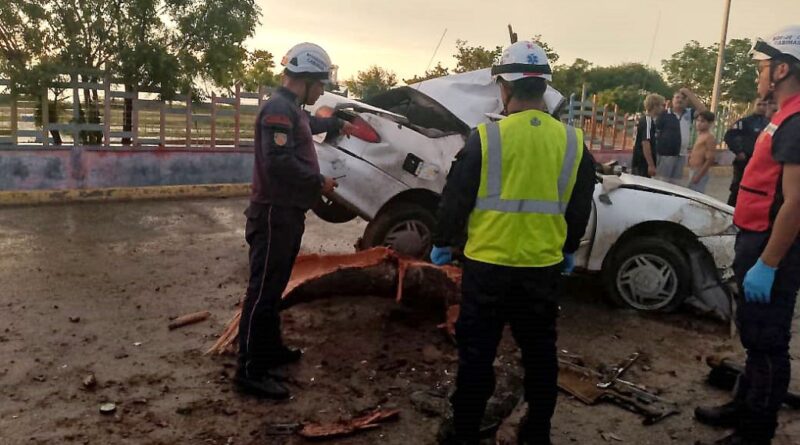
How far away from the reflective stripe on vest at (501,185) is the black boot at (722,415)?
1646 millimetres

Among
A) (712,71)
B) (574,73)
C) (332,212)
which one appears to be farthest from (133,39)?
(574,73)

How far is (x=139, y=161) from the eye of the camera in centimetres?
1109

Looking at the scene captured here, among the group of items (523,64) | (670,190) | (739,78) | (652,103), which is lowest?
(670,190)

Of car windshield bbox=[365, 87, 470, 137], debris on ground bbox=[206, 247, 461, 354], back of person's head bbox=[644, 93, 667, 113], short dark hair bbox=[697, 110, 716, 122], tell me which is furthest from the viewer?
back of person's head bbox=[644, 93, 667, 113]

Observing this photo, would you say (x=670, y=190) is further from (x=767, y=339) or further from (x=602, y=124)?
(x=602, y=124)

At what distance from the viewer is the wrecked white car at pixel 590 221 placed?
5230 millimetres

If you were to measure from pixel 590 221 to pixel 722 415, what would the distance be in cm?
194

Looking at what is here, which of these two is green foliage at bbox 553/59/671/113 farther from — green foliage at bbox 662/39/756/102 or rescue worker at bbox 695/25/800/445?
rescue worker at bbox 695/25/800/445

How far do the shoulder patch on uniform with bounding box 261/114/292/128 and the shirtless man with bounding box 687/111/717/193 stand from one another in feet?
19.9

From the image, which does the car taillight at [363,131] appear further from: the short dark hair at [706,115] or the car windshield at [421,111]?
the short dark hair at [706,115]

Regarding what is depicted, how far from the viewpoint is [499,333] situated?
9.85 feet

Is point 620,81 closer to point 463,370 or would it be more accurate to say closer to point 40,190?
point 40,190

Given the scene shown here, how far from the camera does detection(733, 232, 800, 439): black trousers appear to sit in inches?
124

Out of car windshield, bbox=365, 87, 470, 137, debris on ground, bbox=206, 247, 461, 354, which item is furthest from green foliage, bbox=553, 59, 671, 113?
debris on ground, bbox=206, 247, 461, 354
